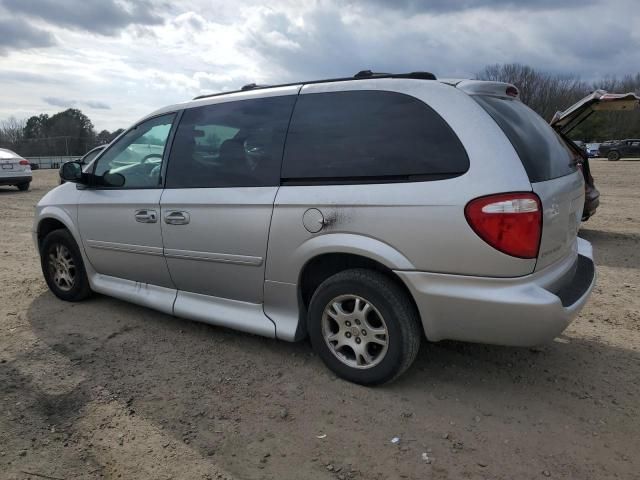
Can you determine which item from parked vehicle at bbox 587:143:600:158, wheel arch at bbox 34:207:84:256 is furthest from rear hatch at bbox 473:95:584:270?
parked vehicle at bbox 587:143:600:158

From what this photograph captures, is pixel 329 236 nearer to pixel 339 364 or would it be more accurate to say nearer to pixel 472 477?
pixel 339 364

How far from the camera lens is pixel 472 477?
2346mm

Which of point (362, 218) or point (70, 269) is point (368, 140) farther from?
point (70, 269)

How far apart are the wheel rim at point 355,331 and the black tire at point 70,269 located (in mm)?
2688

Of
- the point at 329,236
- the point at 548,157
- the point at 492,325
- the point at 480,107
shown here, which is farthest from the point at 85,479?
the point at 548,157

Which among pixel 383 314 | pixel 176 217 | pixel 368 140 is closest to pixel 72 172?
pixel 176 217

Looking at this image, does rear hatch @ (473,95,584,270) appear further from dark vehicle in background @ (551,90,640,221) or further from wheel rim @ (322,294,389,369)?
dark vehicle in background @ (551,90,640,221)

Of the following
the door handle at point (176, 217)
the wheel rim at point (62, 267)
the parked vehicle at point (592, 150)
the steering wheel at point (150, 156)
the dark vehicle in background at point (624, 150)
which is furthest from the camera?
the parked vehicle at point (592, 150)

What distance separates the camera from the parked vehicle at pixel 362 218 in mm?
2637

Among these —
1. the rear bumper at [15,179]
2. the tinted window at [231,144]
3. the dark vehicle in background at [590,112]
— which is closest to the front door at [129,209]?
the tinted window at [231,144]

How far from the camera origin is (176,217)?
3.72m

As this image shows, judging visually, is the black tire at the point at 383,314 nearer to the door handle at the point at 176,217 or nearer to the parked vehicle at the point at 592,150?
the door handle at the point at 176,217

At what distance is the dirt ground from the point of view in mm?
2469

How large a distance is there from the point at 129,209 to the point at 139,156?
0.49 meters
